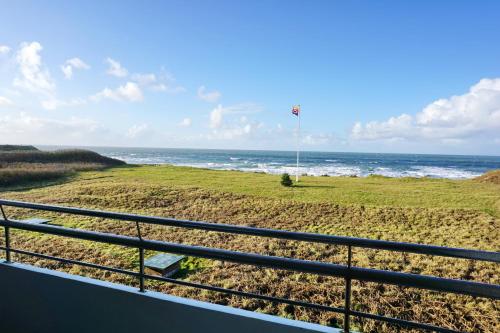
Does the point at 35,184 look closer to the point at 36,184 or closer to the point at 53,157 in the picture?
the point at 36,184

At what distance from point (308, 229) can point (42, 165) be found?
64.1 feet

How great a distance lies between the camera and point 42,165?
20984mm

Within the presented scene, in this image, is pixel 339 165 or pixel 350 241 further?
pixel 339 165

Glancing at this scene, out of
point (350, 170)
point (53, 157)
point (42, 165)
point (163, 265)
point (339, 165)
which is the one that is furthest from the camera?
point (339, 165)

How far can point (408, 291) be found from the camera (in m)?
4.46

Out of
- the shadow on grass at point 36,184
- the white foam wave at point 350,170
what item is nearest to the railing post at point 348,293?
the shadow on grass at point 36,184

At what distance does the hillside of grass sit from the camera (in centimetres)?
1531

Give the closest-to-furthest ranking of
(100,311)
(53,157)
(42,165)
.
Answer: (100,311) → (42,165) → (53,157)

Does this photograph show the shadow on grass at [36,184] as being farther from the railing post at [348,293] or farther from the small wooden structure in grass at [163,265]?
the railing post at [348,293]

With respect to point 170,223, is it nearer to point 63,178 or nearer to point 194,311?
point 194,311

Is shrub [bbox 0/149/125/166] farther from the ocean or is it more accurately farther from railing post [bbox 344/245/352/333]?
railing post [bbox 344/245/352/333]

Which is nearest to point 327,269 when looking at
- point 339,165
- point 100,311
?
point 100,311

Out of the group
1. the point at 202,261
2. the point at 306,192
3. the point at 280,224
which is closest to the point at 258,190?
the point at 306,192

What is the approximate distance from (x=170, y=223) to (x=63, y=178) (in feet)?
56.0
